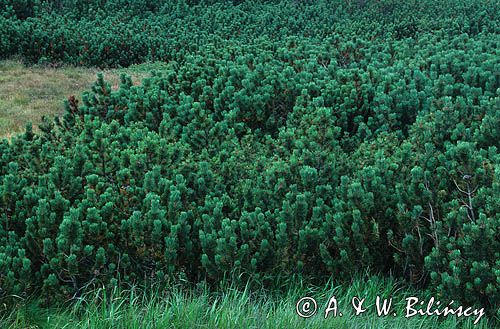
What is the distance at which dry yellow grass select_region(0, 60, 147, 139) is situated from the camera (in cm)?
949

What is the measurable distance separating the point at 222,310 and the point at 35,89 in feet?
26.4

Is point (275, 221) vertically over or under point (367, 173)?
under

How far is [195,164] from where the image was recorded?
17.2 feet

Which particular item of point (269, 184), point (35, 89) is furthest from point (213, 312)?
point (35, 89)

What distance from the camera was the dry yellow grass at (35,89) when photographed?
9492mm

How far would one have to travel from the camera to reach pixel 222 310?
3939 millimetres

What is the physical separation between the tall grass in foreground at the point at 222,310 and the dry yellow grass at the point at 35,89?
4.96 m

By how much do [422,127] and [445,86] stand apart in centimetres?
153

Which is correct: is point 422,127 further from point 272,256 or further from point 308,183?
point 272,256

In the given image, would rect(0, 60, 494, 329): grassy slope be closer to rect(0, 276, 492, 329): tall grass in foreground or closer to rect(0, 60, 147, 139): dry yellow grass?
rect(0, 276, 492, 329): tall grass in foreground

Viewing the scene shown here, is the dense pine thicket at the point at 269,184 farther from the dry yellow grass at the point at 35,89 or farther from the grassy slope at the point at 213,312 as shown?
the dry yellow grass at the point at 35,89

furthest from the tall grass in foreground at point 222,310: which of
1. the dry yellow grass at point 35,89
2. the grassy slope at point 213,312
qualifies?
the dry yellow grass at point 35,89

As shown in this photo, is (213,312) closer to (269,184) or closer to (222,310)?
(222,310)

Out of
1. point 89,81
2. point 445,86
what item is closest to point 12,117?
point 89,81
